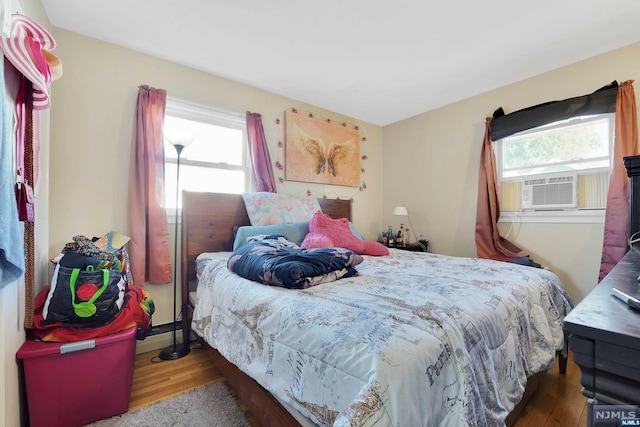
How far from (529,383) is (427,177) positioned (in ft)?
8.67

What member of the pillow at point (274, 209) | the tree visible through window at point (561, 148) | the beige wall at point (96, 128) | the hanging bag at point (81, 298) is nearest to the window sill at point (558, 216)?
the tree visible through window at point (561, 148)

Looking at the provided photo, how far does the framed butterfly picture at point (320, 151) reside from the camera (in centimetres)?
325

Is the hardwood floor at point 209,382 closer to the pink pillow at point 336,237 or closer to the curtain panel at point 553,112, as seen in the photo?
the pink pillow at point 336,237

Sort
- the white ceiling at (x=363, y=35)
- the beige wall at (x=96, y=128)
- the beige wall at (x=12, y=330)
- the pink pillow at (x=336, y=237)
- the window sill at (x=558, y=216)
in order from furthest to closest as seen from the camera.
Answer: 1. the window sill at (x=558, y=216)
2. the pink pillow at (x=336, y=237)
3. the beige wall at (x=96, y=128)
4. the white ceiling at (x=363, y=35)
5. the beige wall at (x=12, y=330)

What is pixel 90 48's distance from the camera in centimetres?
217

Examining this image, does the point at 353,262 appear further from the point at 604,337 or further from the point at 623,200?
the point at 623,200

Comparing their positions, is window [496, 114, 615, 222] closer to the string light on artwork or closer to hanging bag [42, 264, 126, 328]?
the string light on artwork

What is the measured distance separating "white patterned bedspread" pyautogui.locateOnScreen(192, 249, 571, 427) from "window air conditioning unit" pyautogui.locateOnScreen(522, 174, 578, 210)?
143 cm

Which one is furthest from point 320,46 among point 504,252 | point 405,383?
point 504,252

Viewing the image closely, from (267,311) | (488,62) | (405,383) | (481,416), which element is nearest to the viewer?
(405,383)

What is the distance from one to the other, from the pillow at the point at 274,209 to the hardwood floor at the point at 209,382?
46.8 inches

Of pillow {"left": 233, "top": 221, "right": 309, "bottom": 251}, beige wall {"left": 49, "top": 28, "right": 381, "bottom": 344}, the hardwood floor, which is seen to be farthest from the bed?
beige wall {"left": 49, "top": 28, "right": 381, "bottom": 344}

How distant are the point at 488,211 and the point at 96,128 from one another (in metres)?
3.70

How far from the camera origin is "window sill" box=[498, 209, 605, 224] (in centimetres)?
A: 250
